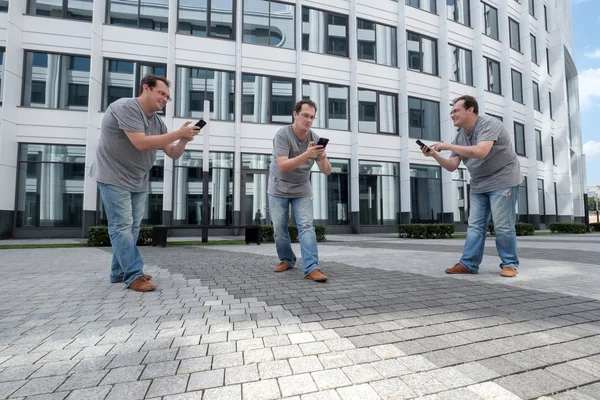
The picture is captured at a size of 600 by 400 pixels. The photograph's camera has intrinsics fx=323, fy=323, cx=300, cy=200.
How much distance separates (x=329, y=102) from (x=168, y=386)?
1657cm

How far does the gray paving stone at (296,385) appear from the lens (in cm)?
128

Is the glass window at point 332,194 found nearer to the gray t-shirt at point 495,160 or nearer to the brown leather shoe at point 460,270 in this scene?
the brown leather shoe at point 460,270

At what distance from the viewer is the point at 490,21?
851 inches

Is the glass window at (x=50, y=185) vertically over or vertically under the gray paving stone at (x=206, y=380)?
over

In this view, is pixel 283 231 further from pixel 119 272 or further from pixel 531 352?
pixel 531 352

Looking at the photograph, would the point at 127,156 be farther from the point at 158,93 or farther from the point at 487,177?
the point at 487,177

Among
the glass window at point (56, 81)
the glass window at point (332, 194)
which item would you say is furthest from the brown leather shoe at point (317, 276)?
the glass window at point (56, 81)

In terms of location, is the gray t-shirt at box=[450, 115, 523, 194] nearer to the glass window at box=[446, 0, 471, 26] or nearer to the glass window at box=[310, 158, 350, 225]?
the glass window at box=[310, 158, 350, 225]

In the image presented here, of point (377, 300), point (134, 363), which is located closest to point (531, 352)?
point (377, 300)

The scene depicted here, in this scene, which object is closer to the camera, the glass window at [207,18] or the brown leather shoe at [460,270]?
the brown leather shoe at [460,270]

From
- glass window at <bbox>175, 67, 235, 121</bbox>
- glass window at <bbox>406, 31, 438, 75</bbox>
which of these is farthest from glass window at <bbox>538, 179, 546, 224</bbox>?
glass window at <bbox>175, 67, 235, 121</bbox>

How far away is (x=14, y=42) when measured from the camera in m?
12.7

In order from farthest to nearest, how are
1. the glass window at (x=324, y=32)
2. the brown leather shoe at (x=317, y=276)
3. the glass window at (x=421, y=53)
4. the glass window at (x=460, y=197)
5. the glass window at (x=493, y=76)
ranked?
the glass window at (x=493, y=76) → the glass window at (x=460, y=197) → the glass window at (x=421, y=53) → the glass window at (x=324, y=32) → the brown leather shoe at (x=317, y=276)

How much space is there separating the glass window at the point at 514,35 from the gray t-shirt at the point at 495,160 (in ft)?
80.1
